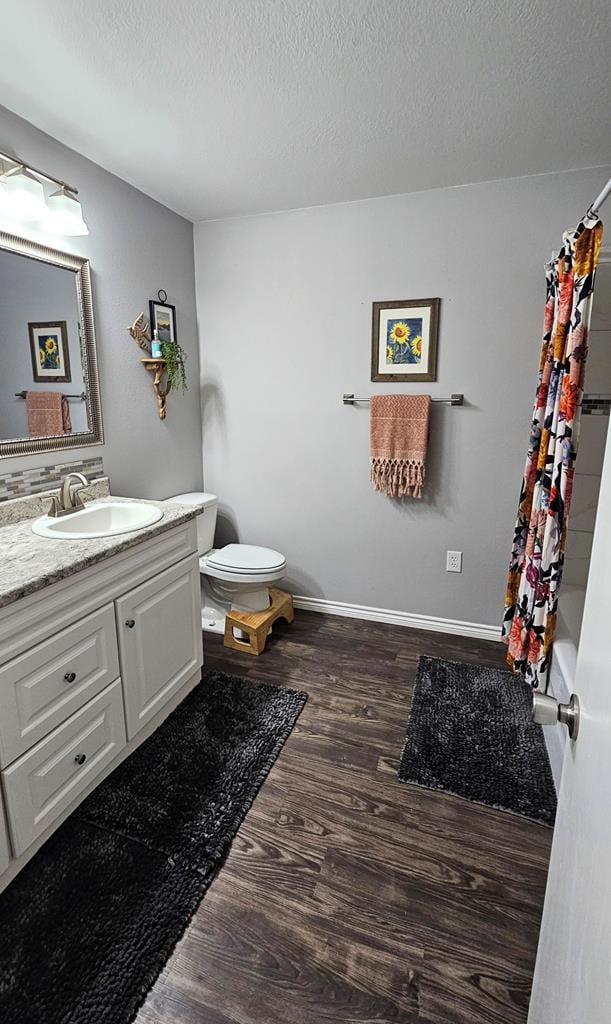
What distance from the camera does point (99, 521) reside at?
1.99m

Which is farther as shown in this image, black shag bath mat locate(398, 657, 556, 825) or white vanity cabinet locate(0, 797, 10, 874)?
black shag bath mat locate(398, 657, 556, 825)

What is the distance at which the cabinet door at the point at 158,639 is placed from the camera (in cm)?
171

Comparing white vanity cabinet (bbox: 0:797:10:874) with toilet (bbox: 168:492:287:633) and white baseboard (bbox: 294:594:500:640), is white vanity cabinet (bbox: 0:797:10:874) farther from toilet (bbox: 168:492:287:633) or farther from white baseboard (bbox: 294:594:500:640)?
white baseboard (bbox: 294:594:500:640)

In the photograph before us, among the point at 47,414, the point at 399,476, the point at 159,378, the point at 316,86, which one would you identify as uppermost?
the point at 316,86

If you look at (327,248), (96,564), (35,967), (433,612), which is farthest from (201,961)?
(327,248)

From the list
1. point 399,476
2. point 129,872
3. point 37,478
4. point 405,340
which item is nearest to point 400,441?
point 399,476

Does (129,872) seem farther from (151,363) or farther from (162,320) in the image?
(162,320)

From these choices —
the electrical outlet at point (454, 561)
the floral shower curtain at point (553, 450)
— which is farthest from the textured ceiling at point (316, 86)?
the electrical outlet at point (454, 561)

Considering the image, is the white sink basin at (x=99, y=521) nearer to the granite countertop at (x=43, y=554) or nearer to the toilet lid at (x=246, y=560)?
the granite countertop at (x=43, y=554)

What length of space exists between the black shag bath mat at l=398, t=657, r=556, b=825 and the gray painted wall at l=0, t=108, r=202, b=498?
1.71 meters

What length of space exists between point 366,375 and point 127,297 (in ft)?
4.01

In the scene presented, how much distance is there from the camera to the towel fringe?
255 cm

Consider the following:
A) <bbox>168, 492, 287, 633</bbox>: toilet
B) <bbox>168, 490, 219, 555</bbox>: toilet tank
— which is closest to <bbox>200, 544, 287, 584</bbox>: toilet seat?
<bbox>168, 492, 287, 633</bbox>: toilet

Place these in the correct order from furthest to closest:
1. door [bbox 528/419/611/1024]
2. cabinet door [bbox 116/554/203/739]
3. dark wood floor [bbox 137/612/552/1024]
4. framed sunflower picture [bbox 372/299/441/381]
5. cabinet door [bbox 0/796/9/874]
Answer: framed sunflower picture [bbox 372/299/441/381] → cabinet door [bbox 116/554/203/739] → cabinet door [bbox 0/796/9/874] → dark wood floor [bbox 137/612/552/1024] → door [bbox 528/419/611/1024]
